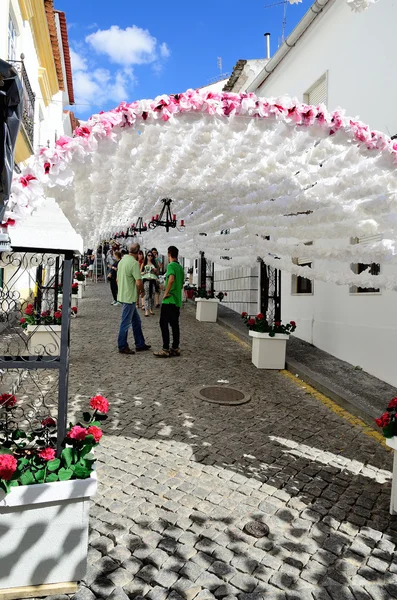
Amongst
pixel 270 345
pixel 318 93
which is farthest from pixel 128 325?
pixel 318 93

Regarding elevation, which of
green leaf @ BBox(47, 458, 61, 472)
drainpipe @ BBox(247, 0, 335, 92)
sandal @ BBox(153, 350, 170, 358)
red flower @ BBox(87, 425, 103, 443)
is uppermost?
drainpipe @ BBox(247, 0, 335, 92)

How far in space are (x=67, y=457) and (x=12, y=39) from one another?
459 inches

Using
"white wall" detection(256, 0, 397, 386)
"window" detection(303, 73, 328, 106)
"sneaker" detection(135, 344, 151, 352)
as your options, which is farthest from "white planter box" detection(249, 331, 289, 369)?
"window" detection(303, 73, 328, 106)

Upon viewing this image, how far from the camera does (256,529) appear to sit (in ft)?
10.6

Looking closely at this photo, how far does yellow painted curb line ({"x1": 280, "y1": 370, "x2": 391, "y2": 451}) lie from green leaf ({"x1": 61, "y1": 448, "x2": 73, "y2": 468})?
11.7 feet

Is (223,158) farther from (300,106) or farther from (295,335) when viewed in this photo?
(295,335)

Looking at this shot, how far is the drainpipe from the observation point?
8734mm

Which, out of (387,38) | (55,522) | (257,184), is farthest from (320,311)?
(55,522)

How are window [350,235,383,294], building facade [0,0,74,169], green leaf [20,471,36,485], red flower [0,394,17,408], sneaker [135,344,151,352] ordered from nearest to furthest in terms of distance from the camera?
green leaf [20,471,36,485] → red flower [0,394,17,408] → window [350,235,383,294] → sneaker [135,344,151,352] → building facade [0,0,74,169]

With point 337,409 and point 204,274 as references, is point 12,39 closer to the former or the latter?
point 204,274

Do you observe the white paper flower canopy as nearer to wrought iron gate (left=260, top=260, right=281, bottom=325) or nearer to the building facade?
wrought iron gate (left=260, top=260, right=281, bottom=325)

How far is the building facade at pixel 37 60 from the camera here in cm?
1049

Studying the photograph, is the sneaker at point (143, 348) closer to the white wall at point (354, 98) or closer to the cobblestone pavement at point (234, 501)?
the cobblestone pavement at point (234, 501)

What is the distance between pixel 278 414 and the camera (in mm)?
5746
